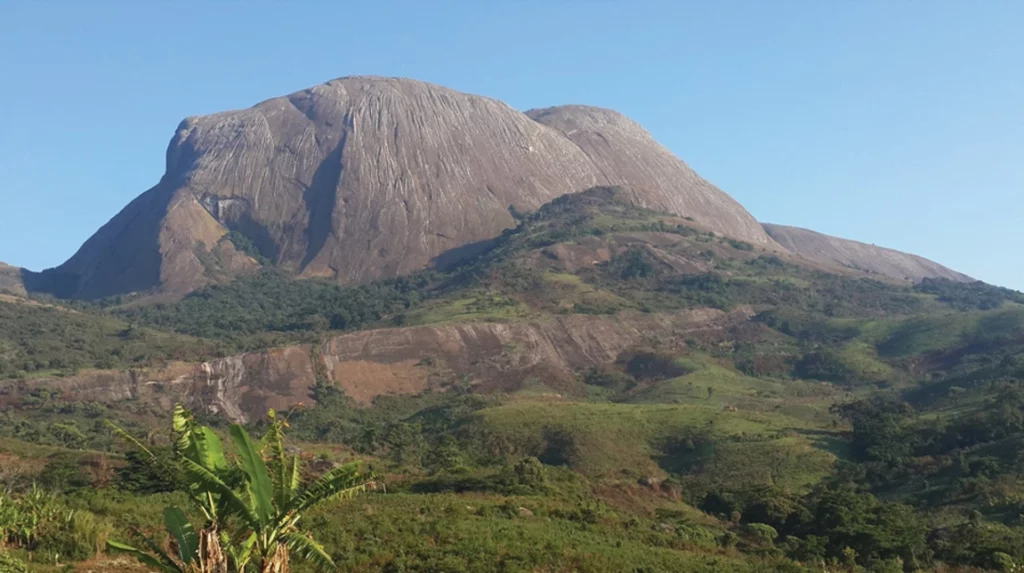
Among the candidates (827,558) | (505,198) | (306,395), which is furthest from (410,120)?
(827,558)

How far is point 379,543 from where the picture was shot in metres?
21.7

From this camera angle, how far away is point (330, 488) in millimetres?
11234

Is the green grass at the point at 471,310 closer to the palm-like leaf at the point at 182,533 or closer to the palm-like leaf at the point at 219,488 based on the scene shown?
the palm-like leaf at the point at 182,533

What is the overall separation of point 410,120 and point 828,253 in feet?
321

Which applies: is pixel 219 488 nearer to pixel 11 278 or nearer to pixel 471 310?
pixel 471 310

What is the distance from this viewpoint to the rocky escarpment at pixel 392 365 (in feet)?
251

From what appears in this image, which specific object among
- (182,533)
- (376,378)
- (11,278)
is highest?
(11,278)

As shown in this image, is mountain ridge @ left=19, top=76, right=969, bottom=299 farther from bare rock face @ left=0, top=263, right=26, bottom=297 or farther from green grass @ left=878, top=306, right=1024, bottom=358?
green grass @ left=878, top=306, right=1024, bottom=358

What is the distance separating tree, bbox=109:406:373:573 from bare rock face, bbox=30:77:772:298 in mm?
125507

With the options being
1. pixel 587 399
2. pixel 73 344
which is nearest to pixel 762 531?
pixel 587 399

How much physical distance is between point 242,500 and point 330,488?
1.05 meters

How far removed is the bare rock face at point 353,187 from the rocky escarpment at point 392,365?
47256 millimetres

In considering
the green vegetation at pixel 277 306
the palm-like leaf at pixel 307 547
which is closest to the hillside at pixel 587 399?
the green vegetation at pixel 277 306

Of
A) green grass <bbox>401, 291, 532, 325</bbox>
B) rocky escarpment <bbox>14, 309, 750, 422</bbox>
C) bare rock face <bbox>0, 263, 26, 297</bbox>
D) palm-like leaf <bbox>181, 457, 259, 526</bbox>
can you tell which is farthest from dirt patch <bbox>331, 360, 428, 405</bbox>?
bare rock face <bbox>0, 263, 26, 297</bbox>
